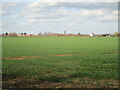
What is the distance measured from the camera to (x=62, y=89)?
10094 mm

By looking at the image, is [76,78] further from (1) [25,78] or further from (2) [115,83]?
(1) [25,78]

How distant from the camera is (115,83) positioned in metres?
11.4

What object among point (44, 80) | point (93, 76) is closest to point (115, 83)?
point (93, 76)

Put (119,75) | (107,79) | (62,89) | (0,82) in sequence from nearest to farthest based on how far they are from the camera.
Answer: (62,89) → (0,82) → (107,79) → (119,75)

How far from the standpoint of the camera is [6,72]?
14.3 metres

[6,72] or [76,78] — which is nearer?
[76,78]

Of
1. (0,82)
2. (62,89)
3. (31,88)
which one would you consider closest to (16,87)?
(31,88)

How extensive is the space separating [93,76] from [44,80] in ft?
10.8

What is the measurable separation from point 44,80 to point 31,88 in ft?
6.00

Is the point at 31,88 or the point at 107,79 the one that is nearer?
the point at 31,88

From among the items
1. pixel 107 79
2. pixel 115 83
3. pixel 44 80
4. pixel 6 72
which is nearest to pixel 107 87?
pixel 115 83

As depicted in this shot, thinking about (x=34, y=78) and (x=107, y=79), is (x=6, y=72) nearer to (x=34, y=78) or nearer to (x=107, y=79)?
(x=34, y=78)

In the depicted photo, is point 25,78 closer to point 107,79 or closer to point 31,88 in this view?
point 31,88

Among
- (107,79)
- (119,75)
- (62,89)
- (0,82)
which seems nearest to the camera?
(62,89)
